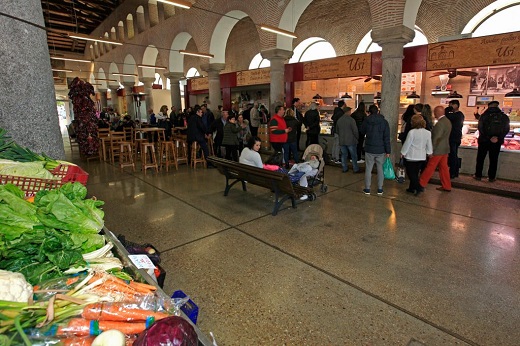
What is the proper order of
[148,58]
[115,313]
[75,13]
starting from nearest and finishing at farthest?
[115,313] → [148,58] → [75,13]

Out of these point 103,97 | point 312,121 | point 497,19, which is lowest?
point 312,121

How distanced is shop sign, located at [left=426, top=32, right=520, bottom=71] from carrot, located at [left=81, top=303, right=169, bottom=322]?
8356 millimetres

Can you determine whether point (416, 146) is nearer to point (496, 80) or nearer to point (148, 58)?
point (496, 80)

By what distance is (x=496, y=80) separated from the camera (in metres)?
9.42

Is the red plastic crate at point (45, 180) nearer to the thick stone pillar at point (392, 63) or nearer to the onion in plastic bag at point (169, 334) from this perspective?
the onion in plastic bag at point (169, 334)

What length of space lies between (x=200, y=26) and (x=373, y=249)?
12.3m

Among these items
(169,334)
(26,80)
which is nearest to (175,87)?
(26,80)

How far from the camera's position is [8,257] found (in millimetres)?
1495

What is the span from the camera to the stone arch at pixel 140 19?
701 inches

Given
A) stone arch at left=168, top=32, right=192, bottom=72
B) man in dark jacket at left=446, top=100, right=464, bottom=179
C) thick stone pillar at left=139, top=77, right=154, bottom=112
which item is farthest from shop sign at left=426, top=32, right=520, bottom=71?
thick stone pillar at left=139, top=77, right=154, bottom=112

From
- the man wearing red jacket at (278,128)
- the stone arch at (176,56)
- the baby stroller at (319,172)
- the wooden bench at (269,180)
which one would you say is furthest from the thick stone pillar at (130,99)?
the baby stroller at (319,172)

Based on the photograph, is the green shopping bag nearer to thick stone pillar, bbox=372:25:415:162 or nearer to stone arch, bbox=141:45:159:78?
thick stone pillar, bbox=372:25:415:162

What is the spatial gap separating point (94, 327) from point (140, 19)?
2062cm

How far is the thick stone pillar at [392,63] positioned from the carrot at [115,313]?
7386mm
